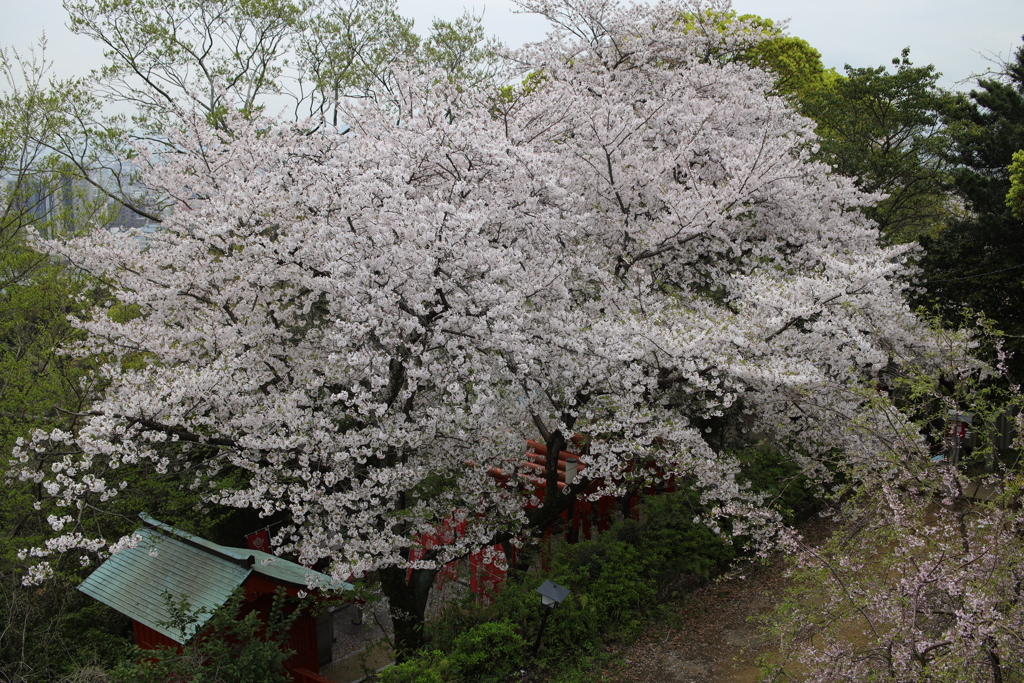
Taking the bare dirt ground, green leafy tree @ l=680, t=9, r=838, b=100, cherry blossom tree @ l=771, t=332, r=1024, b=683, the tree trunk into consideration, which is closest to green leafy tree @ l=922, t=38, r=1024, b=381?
green leafy tree @ l=680, t=9, r=838, b=100

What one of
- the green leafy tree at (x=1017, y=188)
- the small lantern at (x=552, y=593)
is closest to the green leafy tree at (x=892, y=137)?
the green leafy tree at (x=1017, y=188)

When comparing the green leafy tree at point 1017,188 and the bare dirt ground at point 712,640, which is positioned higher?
the green leafy tree at point 1017,188

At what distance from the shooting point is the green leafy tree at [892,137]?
15.5m

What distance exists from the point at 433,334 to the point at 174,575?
3.57 meters

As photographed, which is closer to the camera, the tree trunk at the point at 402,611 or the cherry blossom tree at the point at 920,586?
the cherry blossom tree at the point at 920,586

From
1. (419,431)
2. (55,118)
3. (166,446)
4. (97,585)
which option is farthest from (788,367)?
(55,118)

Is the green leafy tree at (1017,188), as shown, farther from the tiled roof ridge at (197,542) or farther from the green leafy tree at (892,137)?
the tiled roof ridge at (197,542)

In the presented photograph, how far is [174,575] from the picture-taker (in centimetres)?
656

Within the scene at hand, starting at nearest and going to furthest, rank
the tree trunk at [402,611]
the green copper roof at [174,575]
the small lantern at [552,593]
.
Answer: the green copper roof at [174,575] → the small lantern at [552,593] → the tree trunk at [402,611]

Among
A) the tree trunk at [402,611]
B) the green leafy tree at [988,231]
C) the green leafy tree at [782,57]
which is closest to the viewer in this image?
the tree trunk at [402,611]

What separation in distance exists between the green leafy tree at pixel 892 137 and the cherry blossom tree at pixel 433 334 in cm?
599

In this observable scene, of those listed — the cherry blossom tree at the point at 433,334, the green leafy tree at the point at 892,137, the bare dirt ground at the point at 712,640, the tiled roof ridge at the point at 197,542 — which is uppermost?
the green leafy tree at the point at 892,137

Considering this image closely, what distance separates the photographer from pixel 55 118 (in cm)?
1139

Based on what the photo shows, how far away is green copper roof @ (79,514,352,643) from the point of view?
6258 mm
